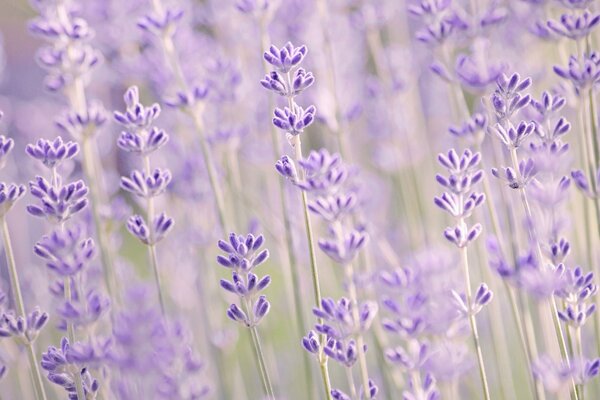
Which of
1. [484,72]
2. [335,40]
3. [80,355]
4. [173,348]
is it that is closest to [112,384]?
[80,355]

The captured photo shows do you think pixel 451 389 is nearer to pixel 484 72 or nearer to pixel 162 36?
pixel 484 72

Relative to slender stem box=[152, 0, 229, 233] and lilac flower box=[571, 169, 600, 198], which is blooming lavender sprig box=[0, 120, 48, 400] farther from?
lilac flower box=[571, 169, 600, 198]

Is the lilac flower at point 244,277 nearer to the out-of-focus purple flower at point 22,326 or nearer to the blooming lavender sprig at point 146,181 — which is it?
the blooming lavender sprig at point 146,181

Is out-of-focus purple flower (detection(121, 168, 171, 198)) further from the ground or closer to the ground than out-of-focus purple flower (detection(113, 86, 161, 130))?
closer to the ground

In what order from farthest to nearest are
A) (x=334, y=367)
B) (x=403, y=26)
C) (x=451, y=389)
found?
1. (x=403, y=26)
2. (x=334, y=367)
3. (x=451, y=389)

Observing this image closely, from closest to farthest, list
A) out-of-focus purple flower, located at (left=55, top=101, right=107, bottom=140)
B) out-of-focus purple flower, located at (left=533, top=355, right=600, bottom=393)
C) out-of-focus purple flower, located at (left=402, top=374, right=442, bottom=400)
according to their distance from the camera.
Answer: out-of-focus purple flower, located at (left=533, top=355, right=600, bottom=393), out-of-focus purple flower, located at (left=402, top=374, right=442, bottom=400), out-of-focus purple flower, located at (left=55, top=101, right=107, bottom=140)

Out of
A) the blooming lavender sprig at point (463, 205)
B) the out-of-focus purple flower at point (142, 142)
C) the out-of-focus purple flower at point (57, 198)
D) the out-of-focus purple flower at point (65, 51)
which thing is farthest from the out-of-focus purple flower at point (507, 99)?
the out-of-focus purple flower at point (65, 51)

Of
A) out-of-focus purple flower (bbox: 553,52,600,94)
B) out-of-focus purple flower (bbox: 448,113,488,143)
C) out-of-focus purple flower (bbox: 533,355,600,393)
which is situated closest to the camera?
out-of-focus purple flower (bbox: 533,355,600,393)

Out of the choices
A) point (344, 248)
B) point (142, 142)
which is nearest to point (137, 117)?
point (142, 142)

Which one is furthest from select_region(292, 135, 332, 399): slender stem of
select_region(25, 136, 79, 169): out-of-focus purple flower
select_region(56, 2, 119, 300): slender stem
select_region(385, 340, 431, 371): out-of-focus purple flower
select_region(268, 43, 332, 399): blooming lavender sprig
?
select_region(56, 2, 119, 300): slender stem

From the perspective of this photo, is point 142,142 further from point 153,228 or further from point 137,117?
point 153,228
